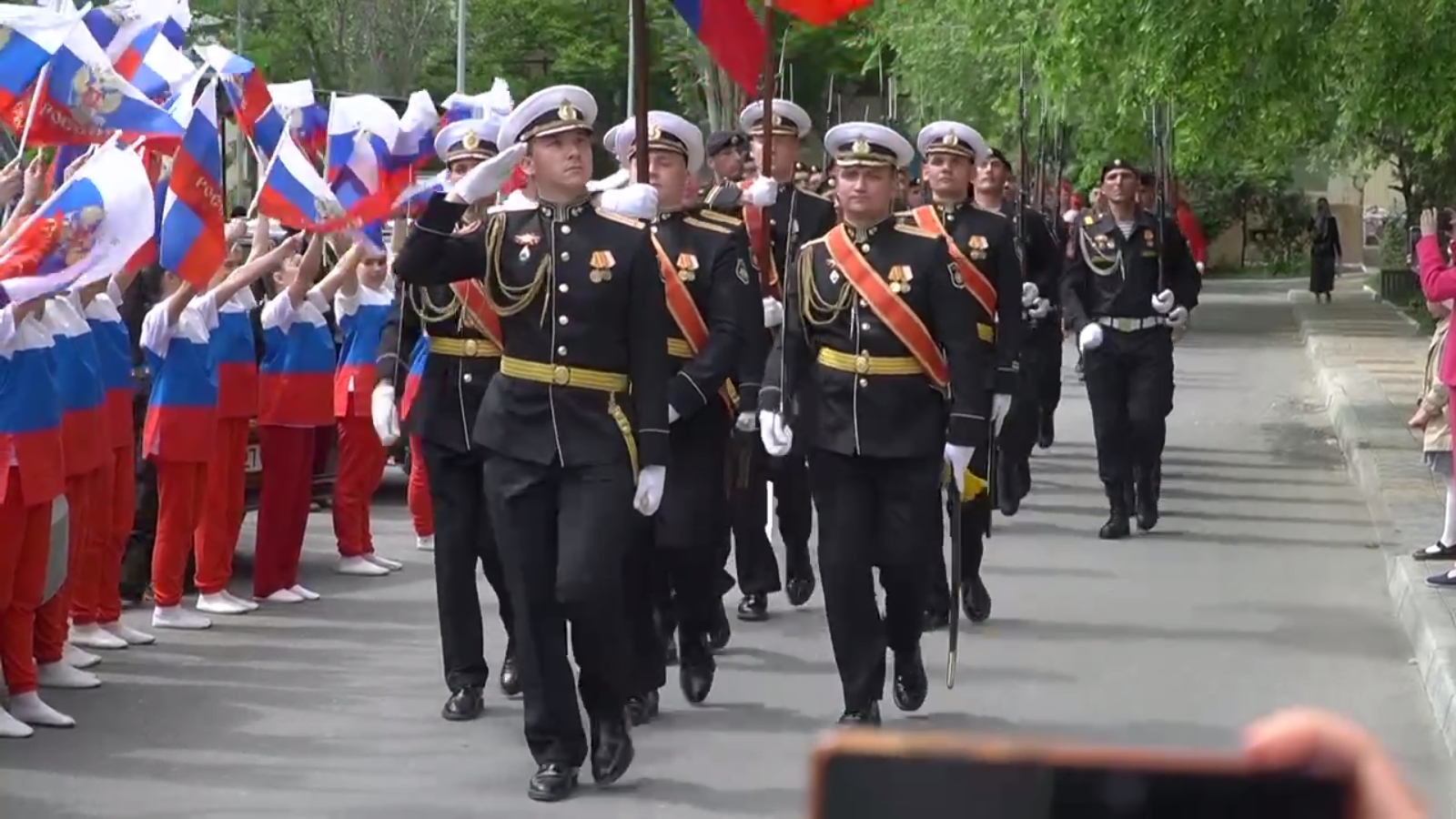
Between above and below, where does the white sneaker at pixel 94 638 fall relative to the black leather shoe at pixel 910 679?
below

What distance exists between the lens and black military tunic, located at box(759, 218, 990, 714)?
8.00 m

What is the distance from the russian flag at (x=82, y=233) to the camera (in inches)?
301

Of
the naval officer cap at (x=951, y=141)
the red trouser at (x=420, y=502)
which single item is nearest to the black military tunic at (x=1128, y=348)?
the naval officer cap at (x=951, y=141)

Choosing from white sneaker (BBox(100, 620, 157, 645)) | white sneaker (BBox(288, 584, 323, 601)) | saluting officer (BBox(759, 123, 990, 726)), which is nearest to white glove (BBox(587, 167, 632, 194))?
saluting officer (BBox(759, 123, 990, 726))

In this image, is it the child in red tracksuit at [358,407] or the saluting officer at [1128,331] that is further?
the saluting officer at [1128,331]

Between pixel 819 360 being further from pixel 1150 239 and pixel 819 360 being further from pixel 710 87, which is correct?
pixel 710 87

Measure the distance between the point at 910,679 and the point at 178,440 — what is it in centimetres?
350

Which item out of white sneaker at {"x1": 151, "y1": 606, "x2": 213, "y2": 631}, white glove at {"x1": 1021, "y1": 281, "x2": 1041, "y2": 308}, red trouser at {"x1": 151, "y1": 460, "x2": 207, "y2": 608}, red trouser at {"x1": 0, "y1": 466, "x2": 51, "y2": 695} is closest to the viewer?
red trouser at {"x1": 0, "y1": 466, "x2": 51, "y2": 695}

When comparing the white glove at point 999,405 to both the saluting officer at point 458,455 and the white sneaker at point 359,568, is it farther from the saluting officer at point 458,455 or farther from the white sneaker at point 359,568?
the white sneaker at point 359,568

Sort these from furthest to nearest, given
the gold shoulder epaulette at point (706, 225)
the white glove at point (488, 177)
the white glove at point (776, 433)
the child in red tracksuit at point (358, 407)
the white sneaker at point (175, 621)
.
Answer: the child in red tracksuit at point (358, 407), the white sneaker at point (175, 621), the gold shoulder epaulette at point (706, 225), the white glove at point (776, 433), the white glove at point (488, 177)

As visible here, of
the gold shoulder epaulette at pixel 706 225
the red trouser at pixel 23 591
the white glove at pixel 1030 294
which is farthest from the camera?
the white glove at pixel 1030 294

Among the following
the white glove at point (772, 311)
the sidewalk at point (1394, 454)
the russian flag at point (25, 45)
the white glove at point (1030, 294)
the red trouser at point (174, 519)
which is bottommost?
the sidewalk at point (1394, 454)

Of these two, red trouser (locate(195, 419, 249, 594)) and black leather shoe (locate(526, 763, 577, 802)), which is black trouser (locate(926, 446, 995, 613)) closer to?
black leather shoe (locate(526, 763, 577, 802))

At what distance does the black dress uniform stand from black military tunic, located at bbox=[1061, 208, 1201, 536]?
9.74 ft
